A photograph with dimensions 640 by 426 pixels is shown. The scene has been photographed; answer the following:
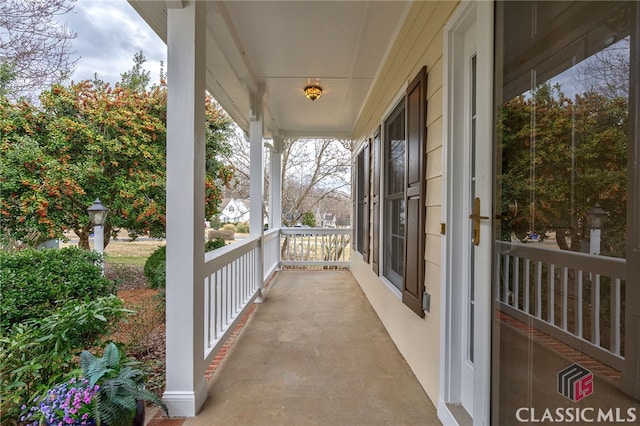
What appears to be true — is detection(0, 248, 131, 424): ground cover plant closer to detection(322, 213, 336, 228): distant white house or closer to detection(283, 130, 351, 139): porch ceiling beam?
detection(283, 130, 351, 139): porch ceiling beam

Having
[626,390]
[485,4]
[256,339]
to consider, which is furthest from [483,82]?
[256,339]

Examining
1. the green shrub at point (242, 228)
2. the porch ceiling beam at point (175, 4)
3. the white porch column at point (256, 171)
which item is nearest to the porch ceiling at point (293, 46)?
the porch ceiling beam at point (175, 4)

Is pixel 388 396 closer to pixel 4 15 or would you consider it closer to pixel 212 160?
pixel 4 15

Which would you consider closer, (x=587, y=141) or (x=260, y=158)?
(x=587, y=141)

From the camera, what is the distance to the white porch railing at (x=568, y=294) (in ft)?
2.48

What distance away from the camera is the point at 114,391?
141cm

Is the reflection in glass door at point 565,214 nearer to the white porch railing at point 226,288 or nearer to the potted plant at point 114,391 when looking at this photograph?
the potted plant at point 114,391

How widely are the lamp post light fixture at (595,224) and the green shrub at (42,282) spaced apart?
291 centimetres

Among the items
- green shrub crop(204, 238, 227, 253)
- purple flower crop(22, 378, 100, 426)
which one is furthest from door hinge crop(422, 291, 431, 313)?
green shrub crop(204, 238, 227, 253)

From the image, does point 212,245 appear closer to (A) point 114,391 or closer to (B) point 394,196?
(B) point 394,196

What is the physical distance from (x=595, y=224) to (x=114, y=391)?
1920 millimetres

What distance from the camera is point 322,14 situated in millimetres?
2529

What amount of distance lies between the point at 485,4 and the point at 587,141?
2.62ft

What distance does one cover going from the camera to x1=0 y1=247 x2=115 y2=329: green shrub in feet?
8.54
